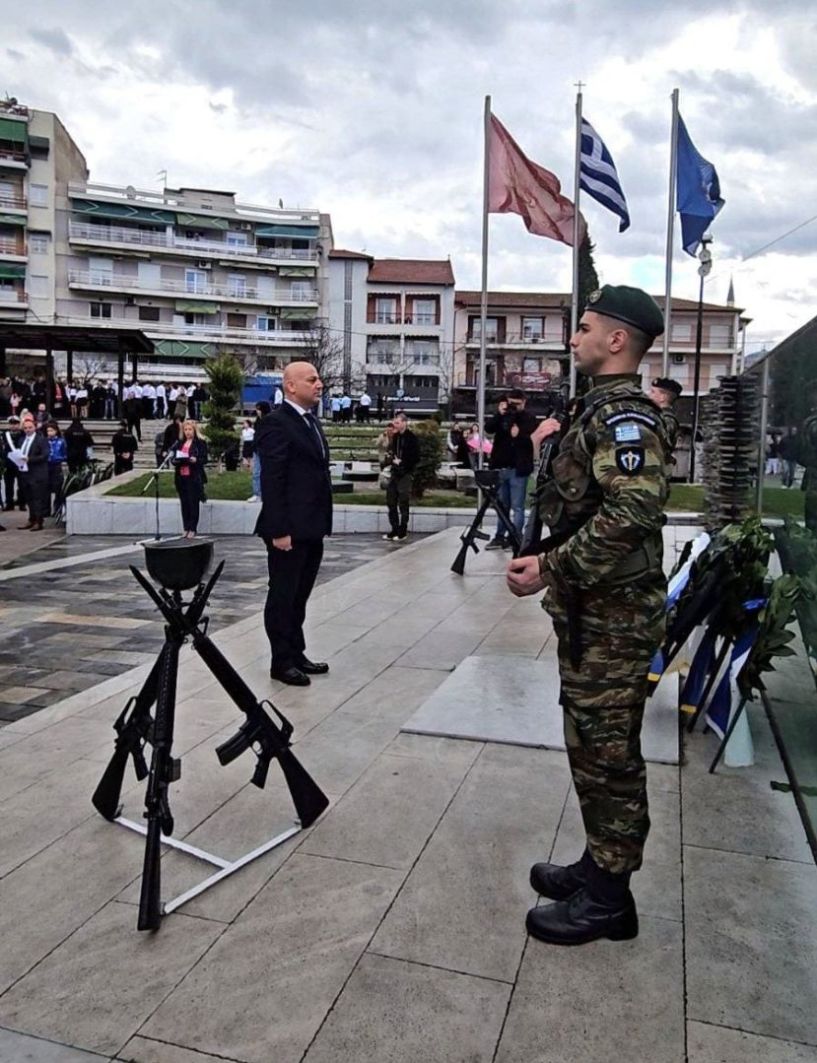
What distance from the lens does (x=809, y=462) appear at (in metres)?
3.48

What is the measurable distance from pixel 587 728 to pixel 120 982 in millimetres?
1476

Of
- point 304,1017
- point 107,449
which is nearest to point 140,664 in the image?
point 304,1017

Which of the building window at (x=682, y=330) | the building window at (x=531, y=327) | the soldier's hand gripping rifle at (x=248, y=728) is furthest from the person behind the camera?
the building window at (x=531, y=327)

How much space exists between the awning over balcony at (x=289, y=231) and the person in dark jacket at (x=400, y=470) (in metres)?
62.2

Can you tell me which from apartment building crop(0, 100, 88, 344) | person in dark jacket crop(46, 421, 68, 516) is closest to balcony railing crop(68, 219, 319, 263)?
apartment building crop(0, 100, 88, 344)

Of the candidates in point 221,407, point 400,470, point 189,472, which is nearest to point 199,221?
point 221,407

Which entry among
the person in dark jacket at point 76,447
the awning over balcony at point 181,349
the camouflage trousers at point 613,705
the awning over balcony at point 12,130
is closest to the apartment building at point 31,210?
the awning over balcony at point 12,130

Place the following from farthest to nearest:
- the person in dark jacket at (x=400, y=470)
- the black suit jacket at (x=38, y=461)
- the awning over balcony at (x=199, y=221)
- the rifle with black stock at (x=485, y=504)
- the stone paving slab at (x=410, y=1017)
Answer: the awning over balcony at (x=199, y=221), the black suit jacket at (x=38, y=461), the person in dark jacket at (x=400, y=470), the rifle with black stock at (x=485, y=504), the stone paving slab at (x=410, y=1017)

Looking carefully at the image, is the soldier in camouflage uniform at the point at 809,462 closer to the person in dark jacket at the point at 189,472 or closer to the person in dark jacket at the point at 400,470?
the person in dark jacket at the point at 400,470

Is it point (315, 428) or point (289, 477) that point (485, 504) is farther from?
point (289, 477)

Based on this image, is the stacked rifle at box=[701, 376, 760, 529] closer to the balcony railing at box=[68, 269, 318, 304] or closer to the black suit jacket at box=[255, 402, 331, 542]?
the black suit jacket at box=[255, 402, 331, 542]

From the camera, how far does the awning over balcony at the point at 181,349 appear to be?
65562 millimetres

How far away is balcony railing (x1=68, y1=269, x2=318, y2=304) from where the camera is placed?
64500 mm

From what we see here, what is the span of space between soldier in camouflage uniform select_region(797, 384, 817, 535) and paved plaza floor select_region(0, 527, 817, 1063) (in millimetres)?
1128
